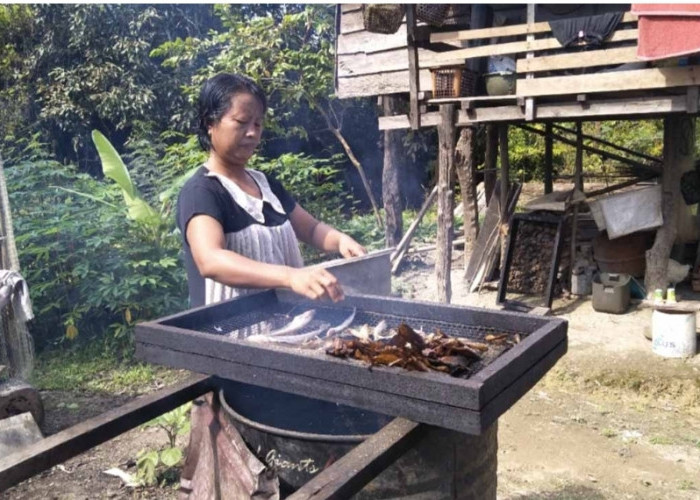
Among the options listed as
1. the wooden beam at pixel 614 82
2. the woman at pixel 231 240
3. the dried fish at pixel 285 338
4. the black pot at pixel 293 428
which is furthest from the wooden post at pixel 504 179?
the dried fish at pixel 285 338

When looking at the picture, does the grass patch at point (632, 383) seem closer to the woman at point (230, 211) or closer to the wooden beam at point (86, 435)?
the woman at point (230, 211)

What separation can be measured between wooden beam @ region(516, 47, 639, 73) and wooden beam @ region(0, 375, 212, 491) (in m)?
6.01

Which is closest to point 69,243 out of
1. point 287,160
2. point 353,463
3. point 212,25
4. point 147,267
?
point 147,267

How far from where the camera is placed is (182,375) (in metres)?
6.64

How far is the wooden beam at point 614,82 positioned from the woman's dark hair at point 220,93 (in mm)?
5130

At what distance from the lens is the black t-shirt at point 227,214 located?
239 cm

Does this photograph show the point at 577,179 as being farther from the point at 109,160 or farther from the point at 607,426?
the point at 109,160

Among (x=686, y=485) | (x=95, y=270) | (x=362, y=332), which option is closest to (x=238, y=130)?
(x=362, y=332)

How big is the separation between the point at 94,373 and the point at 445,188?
4.75 meters

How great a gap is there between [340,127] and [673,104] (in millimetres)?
8439

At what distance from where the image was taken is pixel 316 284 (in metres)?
1.99

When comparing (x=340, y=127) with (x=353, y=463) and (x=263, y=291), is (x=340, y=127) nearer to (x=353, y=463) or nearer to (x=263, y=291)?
(x=263, y=291)

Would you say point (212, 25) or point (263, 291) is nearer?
point (263, 291)

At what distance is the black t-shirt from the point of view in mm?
2389
